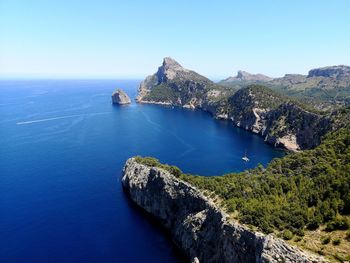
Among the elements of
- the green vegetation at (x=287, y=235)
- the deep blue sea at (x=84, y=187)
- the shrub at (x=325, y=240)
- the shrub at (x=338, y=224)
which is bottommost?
the deep blue sea at (x=84, y=187)

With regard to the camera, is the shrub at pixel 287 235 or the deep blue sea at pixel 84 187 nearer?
the shrub at pixel 287 235

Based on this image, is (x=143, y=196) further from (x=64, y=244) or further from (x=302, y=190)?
(x=302, y=190)

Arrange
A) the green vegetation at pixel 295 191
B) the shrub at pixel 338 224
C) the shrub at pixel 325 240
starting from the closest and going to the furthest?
the shrub at pixel 325 240, the shrub at pixel 338 224, the green vegetation at pixel 295 191

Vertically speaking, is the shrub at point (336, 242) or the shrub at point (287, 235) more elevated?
the shrub at point (336, 242)

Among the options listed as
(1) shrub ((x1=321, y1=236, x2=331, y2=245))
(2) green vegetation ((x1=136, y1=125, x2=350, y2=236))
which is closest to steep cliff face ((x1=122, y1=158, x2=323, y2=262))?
(2) green vegetation ((x1=136, y1=125, x2=350, y2=236))

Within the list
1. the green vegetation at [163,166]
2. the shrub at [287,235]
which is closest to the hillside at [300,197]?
the shrub at [287,235]

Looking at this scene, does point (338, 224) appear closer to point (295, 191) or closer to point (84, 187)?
point (295, 191)

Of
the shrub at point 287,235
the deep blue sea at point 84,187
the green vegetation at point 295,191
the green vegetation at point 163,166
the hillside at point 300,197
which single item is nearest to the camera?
the hillside at point 300,197

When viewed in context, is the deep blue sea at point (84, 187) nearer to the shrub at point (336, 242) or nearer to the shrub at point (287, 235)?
the shrub at point (287, 235)

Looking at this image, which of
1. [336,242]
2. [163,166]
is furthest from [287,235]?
[163,166]
